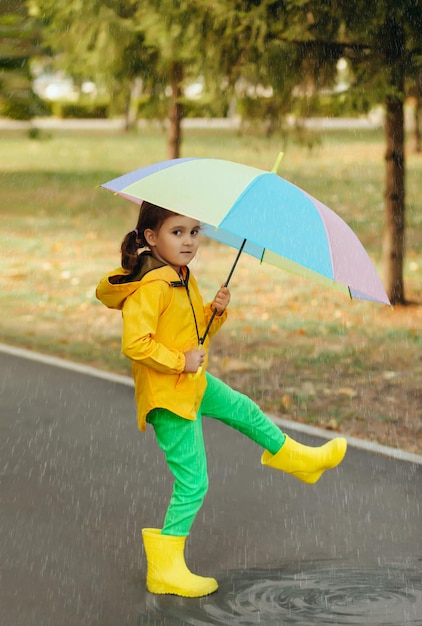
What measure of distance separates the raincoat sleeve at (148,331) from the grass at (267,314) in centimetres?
313

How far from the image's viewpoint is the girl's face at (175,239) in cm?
503

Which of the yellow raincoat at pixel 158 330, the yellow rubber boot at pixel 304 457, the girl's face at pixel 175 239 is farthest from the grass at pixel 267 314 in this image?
the girl's face at pixel 175 239

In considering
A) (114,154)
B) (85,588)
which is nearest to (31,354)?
(85,588)

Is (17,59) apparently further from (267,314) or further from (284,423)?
(284,423)

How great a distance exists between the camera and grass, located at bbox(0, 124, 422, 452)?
8867 millimetres

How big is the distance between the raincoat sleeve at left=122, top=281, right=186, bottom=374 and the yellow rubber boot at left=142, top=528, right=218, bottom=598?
729mm

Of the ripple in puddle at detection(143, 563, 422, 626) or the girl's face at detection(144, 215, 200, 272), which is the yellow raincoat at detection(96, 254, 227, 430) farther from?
the ripple in puddle at detection(143, 563, 422, 626)

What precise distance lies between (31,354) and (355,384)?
2949 millimetres

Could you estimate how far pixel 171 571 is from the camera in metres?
5.04

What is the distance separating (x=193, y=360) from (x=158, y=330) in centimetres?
21

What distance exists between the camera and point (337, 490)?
262 inches

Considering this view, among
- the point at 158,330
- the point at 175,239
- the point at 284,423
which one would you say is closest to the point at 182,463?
the point at 158,330

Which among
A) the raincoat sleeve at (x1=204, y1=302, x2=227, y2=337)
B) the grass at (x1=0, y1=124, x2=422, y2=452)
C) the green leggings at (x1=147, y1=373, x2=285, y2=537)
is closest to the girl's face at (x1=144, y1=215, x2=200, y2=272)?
the raincoat sleeve at (x1=204, y1=302, x2=227, y2=337)

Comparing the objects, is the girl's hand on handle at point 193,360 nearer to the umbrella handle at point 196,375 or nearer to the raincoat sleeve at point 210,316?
the umbrella handle at point 196,375
